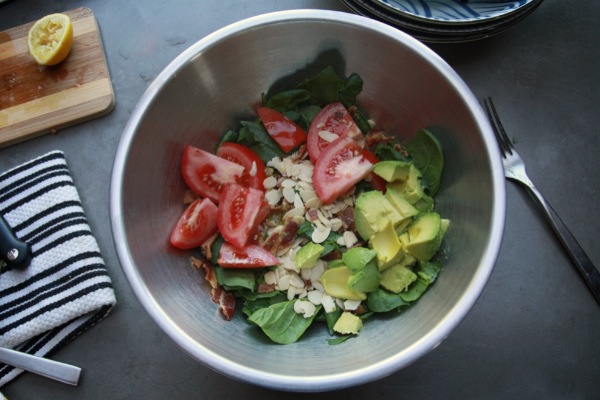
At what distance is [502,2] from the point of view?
1.01 meters

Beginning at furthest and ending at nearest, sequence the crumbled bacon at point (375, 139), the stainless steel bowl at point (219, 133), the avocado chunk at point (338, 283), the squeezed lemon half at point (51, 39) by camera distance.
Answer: the squeezed lemon half at point (51, 39)
the crumbled bacon at point (375, 139)
the avocado chunk at point (338, 283)
the stainless steel bowl at point (219, 133)

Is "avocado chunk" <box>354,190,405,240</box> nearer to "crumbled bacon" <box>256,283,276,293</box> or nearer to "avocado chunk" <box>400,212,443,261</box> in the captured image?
"avocado chunk" <box>400,212,443,261</box>

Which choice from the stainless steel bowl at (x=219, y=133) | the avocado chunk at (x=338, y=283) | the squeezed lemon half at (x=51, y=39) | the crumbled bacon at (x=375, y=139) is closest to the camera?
the stainless steel bowl at (x=219, y=133)

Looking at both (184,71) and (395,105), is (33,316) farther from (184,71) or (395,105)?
(395,105)

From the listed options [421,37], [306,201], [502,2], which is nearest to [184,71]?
[306,201]

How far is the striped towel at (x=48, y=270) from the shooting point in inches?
39.0

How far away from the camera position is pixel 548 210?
1.00m

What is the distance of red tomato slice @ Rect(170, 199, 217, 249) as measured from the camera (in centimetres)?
90

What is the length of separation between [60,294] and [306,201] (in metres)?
0.50

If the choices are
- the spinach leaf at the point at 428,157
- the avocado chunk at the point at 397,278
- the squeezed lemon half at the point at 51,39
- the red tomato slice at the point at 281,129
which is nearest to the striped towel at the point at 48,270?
the squeezed lemon half at the point at 51,39

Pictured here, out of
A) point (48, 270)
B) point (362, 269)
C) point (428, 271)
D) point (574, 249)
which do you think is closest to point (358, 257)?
point (362, 269)

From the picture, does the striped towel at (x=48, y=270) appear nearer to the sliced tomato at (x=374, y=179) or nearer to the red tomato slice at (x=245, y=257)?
the red tomato slice at (x=245, y=257)

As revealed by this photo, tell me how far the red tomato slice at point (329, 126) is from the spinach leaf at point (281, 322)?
0.27 meters

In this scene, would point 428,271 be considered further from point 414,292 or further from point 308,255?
point 308,255
